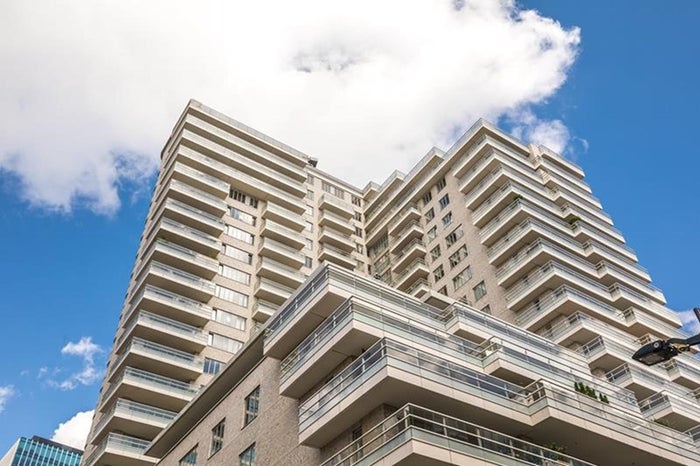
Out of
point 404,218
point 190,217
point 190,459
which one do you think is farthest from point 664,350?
point 404,218

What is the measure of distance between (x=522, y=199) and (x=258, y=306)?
2464cm

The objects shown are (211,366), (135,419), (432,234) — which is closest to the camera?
(135,419)

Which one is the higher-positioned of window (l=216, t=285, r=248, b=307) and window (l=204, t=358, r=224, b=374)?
window (l=216, t=285, r=248, b=307)

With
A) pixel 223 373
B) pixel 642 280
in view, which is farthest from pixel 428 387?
pixel 642 280

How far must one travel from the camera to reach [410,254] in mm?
64812

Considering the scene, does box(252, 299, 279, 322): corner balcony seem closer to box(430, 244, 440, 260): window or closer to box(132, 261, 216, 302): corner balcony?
box(132, 261, 216, 302): corner balcony

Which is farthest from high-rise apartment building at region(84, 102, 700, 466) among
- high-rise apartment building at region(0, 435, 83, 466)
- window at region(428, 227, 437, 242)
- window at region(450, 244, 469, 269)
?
high-rise apartment building at region(0, 435, 83, 466)

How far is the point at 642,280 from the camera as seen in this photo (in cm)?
5716

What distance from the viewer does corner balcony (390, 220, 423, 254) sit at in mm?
66062

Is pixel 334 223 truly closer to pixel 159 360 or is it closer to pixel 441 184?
pixel 441 184

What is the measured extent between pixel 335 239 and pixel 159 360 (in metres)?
27.6

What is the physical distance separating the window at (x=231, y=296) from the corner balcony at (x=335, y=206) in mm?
20448

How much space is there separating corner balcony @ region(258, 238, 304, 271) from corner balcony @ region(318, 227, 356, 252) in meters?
7.47

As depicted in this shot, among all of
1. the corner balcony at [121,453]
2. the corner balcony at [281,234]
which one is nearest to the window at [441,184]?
the corner balcony at [281,234]
